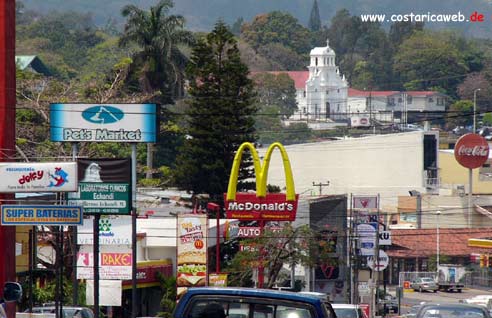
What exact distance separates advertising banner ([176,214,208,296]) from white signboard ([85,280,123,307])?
5082 mm

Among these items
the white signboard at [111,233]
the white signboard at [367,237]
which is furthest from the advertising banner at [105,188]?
the white signboard at [367,237]

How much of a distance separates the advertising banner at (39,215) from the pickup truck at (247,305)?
54.5ft

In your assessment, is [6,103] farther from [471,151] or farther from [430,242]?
[471,151]

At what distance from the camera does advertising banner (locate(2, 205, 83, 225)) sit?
33.2m

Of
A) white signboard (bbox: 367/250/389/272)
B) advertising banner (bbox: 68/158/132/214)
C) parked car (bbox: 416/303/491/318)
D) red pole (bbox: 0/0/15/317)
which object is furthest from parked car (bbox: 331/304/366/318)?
white signboard (bbox: 367/250/389/272)

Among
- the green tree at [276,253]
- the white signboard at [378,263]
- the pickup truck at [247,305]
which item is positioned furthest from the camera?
the white signboard at [378,263]

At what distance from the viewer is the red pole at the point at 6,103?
35.5 meters

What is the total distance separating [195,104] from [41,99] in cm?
1396

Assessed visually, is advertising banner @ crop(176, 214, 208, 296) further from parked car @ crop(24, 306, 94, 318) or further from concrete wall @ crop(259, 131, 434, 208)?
concrete wall @ crop(259, 131, 434, 208)

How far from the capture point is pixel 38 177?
35188 mm

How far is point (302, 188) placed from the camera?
113m

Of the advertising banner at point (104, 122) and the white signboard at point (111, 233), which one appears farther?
the white signboard at point (111, 233)

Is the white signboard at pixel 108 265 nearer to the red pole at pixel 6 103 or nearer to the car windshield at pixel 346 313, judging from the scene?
the red pole at pixel 6 103

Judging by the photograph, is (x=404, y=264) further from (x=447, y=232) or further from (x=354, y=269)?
(x=354, y=269)
